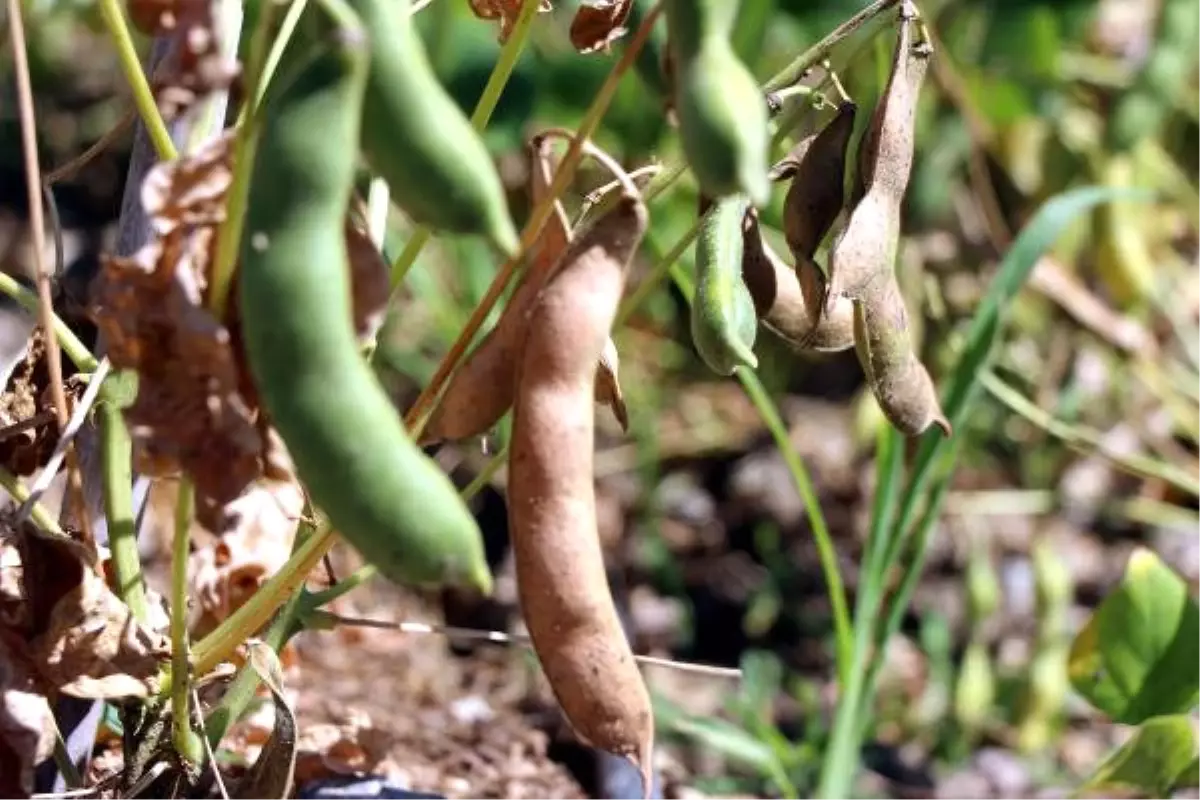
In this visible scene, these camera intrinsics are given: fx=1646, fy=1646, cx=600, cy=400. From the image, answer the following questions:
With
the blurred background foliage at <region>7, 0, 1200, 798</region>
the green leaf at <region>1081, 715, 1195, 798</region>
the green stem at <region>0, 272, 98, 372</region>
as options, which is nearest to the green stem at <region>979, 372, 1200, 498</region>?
the blurred background foliage at <region>7, 0, 1200, 798</region>

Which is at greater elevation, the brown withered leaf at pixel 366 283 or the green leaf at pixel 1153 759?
the brown withered leaf at pixel 366 283

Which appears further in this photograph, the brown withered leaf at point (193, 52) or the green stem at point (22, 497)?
the green stem at point (22, 497)

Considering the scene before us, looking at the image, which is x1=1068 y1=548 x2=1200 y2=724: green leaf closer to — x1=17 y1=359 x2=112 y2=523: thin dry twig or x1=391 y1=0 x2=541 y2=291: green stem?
x1=391 y1=0 x2=541 y2=291: green stem

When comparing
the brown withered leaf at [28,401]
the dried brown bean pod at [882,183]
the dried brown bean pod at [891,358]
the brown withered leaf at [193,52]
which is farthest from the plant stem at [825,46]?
the brown withered leaf at [28,401]

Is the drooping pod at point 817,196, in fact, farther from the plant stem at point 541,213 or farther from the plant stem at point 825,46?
the plant stem at point 541,213

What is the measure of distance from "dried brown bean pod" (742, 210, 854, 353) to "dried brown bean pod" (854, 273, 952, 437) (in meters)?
0.04

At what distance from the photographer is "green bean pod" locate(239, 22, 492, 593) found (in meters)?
0.65

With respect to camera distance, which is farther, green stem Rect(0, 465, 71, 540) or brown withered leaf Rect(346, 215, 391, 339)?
green stem Rect(0, 465, 71, 540)

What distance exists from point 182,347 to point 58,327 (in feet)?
0.77

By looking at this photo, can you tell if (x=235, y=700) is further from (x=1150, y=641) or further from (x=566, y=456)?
(x=1150, y=641)

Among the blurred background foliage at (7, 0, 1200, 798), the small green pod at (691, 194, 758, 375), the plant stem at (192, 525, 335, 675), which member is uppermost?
the small green pod at (691, 194, 758, 375)

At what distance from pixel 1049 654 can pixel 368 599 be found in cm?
81

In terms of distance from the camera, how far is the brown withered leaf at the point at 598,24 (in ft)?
3.20

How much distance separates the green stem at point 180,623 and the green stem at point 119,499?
0.04 meters
